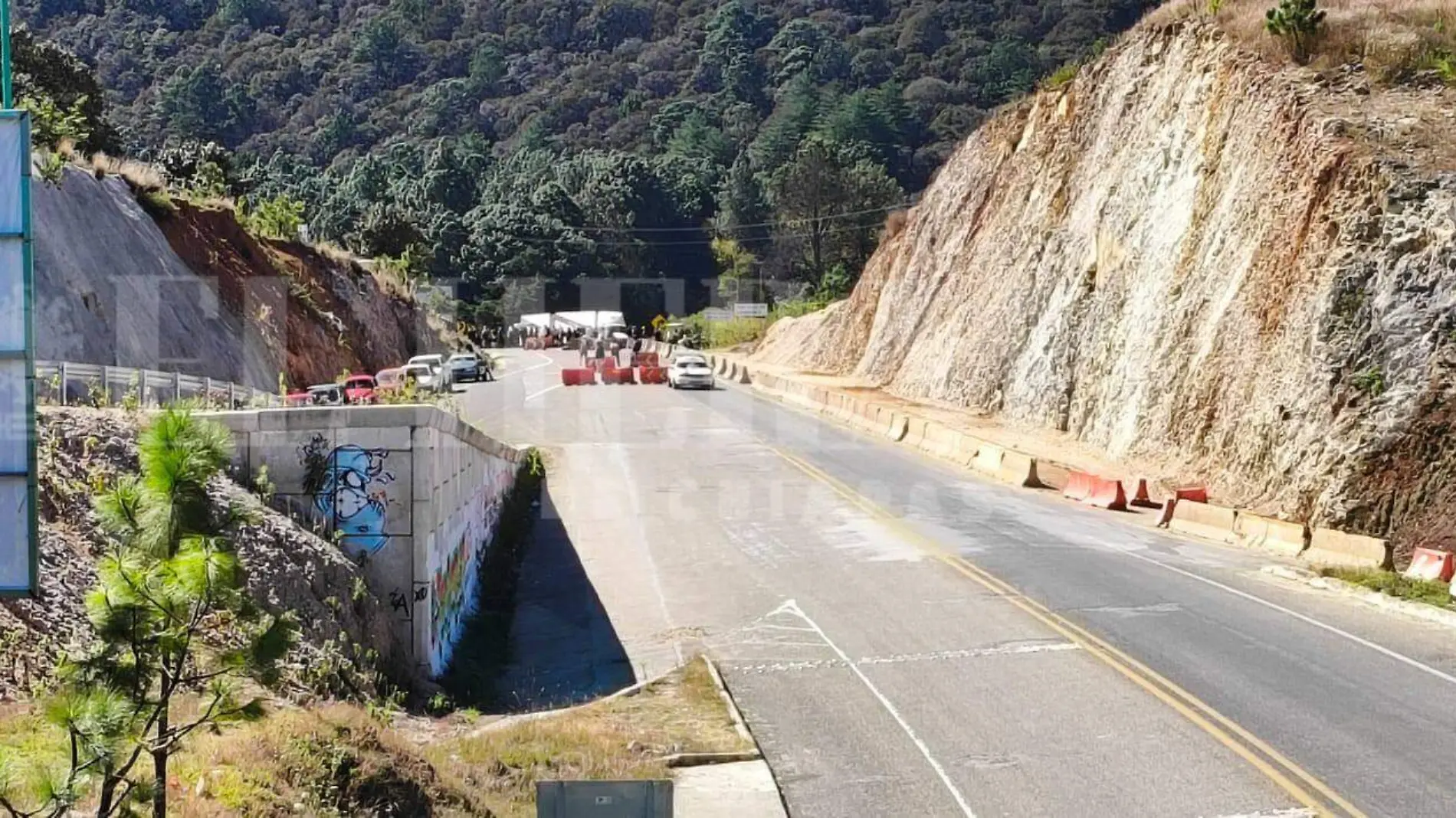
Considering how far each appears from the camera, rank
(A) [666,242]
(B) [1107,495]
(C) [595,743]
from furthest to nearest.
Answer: (A) [666,242] → (B) [1107,495] → (C) [595,743]

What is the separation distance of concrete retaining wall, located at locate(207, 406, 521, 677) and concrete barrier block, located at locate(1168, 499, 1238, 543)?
551 inches

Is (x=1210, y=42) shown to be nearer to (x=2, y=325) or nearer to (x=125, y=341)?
(x=125, y=341)

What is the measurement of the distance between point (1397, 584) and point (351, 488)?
45.0ft

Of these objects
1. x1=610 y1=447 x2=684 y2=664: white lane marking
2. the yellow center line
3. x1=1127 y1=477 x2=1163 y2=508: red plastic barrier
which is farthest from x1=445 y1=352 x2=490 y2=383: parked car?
the yellow center line

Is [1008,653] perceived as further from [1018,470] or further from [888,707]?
[1018,470]

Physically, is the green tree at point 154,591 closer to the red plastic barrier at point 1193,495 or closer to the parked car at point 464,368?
the red plastic barrier at point 1193,495

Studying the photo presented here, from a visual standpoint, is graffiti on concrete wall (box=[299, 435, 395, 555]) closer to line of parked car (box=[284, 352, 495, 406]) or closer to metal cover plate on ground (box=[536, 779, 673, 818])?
line of parked car (box=[284, 352, 495, 406])

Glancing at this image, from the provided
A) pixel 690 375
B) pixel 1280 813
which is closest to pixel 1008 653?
pixel 1280 813

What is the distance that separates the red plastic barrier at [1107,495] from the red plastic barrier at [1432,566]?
8.54 metres

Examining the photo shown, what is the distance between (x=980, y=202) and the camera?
195 ft

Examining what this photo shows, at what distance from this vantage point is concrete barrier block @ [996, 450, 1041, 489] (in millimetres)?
33656

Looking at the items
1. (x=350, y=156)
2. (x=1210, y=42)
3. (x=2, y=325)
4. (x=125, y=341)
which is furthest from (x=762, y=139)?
(x=2, y=325)

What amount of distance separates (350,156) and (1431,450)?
184 m

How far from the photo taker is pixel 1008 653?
1758 cm
